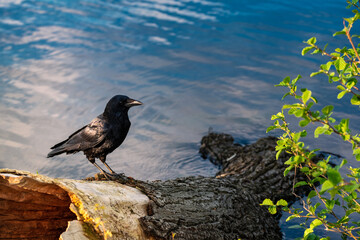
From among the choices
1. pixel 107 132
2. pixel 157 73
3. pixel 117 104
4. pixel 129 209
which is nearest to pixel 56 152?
pixel 107 132

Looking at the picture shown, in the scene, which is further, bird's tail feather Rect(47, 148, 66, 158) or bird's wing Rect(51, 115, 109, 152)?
bird's tail feather Rect(47, 148, 66, 158)

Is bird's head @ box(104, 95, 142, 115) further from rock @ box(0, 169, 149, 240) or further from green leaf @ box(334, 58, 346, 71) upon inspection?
green leaf @ box(334, 58, 346, 71)

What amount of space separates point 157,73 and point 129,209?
260 inches

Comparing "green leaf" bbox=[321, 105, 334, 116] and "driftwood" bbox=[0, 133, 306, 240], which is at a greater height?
"green leaf" bbox=[321, 105, 334, 116]

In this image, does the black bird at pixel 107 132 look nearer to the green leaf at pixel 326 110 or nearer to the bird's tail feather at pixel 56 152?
the bird's tail feather at pixel 56 152

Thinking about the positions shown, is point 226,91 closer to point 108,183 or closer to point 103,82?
point 103,82

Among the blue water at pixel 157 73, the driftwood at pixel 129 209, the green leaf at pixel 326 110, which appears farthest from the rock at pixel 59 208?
the blue water at pixel 157 73

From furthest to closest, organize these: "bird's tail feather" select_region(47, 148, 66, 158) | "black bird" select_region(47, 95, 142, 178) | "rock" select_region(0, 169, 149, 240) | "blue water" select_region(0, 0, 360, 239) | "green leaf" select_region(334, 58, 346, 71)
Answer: "blue water" select_region(0, 0, 360, 239) < "bird's tail feather" select_region(47, 148, 66, 158) < "black bird" select_region(47, 95, 142, 178) < "rock" select_region(0, 169, 149, 240) < "green leaf" select_region(334, 58, 346, 71)

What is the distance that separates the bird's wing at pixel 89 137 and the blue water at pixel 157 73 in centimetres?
206

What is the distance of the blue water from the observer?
296 inches

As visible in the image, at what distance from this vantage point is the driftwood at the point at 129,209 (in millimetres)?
3346

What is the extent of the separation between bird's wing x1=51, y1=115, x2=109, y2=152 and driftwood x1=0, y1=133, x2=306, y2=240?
700 millimetres

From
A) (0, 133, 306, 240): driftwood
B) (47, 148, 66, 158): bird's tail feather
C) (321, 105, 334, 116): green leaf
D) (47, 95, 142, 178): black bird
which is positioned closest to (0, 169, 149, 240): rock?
(0, 133, 306, 240): driftwood

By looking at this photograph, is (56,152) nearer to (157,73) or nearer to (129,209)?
(129,209)
